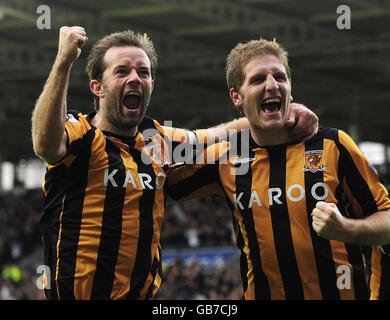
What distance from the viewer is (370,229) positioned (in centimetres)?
402

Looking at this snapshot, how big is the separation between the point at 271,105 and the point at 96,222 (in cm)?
115

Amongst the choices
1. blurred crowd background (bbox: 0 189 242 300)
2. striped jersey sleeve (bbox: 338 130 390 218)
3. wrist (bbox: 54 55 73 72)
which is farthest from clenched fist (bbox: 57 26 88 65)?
blurred crowd background (bbox: 0 189 242 300)

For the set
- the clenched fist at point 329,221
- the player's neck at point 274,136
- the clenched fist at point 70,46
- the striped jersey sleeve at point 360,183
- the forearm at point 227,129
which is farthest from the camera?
the forearm at point 227,129

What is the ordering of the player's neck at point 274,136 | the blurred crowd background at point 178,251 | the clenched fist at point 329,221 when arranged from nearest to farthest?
the clenched fist at point 329,221 → the player's neck at point 274,136 → the blurred crowd background at point 178,251

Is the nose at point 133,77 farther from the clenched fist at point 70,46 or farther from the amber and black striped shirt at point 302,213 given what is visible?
the amber and black striped shirt at point 302,213

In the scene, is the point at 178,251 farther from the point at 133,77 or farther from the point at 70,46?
the point at 70,46

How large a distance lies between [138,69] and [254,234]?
1131 millimetres

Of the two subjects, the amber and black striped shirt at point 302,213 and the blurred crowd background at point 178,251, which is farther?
the blurred crowd background at point 178,251

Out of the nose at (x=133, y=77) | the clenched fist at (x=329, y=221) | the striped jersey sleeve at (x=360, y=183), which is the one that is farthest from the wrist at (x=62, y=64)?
the striped jersey sleeve at (x=360, y=183)

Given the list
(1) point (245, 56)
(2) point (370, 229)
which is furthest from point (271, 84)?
(2) point (370, 229)

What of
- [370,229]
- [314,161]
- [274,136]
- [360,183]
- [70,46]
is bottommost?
[370,229]

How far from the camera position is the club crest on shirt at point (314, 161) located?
4.34 m

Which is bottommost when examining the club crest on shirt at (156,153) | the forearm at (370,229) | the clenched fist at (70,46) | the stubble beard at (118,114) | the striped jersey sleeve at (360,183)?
the forearm at (370,229)

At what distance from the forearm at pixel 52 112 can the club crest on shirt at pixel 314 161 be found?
1347 mm
